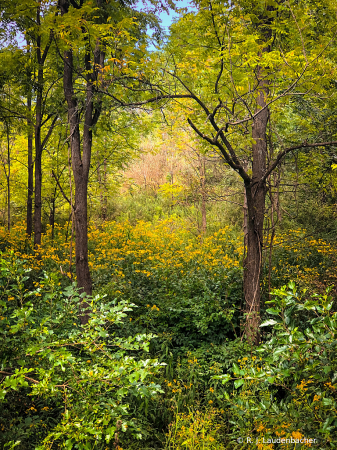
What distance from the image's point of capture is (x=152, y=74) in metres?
3.47

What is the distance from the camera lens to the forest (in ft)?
5.51

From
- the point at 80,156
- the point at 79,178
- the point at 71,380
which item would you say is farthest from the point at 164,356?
the point at 80,156

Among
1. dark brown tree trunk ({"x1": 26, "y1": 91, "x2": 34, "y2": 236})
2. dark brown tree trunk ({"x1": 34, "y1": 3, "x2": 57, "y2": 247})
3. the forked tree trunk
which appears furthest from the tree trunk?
dark brown tree trunk ({"x1": 26, "y1": 91, "x2": 34, "y2": 236})

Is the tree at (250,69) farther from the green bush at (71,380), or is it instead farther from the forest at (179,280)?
the green bush at (71,380)

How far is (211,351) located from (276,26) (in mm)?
3840

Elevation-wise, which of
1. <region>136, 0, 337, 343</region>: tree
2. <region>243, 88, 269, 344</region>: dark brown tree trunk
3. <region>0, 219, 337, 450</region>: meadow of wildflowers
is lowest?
<region>0, 219, 337, 450</region>: meadow of wildflowers

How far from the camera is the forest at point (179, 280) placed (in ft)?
5.51

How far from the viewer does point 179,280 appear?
5184mm

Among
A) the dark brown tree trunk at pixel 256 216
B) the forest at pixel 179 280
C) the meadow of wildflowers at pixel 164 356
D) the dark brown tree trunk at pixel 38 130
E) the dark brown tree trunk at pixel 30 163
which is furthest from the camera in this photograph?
the dark brown tree trunk at pixel 30 163

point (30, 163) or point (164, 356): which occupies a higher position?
point (30, 163)

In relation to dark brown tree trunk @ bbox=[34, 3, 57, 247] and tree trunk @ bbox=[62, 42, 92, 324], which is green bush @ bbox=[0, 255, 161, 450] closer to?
tree trunk @ bbox=[62, 42, 92, 324]

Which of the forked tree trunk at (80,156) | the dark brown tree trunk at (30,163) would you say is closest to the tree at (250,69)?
the forked tree trunk at (80,156)

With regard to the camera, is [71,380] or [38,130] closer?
[71,380]

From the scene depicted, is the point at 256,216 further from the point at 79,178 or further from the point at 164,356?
the point at 79,178
